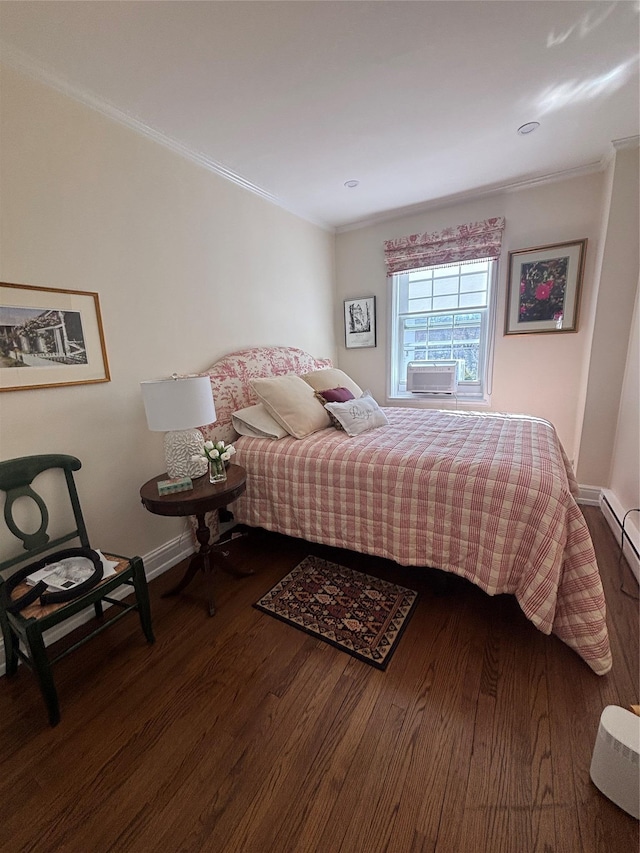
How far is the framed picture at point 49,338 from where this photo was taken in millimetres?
1445

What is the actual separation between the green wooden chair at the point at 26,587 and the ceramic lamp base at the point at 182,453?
15.6 inches

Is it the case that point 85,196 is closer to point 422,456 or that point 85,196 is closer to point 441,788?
point 422,456

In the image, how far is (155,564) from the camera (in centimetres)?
209

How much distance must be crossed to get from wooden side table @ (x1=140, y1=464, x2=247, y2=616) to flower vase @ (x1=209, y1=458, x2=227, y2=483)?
3 centimetres

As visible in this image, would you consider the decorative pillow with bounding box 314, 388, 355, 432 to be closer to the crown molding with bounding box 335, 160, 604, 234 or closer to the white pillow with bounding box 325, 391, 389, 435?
the white pillow with bounding box 325, 391, 389, 435

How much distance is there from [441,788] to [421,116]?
2.96 m

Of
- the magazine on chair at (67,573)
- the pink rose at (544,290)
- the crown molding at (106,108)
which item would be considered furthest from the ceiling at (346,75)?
the magazine on chair at (67,573)

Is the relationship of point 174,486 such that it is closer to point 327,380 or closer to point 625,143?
point 327,380

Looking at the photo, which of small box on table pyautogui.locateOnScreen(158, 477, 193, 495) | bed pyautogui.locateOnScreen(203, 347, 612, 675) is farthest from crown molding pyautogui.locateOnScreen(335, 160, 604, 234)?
small box on table pyautogui.locateOnScreen(158, 477, 193, 495)

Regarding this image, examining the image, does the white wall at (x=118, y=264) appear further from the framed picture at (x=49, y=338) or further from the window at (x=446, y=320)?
the window at (x=446, y=320)

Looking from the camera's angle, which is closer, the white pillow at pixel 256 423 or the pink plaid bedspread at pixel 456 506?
the pink plaid bedspread at pixel 456 506

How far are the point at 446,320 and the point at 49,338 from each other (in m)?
3.15

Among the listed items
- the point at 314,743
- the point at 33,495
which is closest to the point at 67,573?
the point at 33,495

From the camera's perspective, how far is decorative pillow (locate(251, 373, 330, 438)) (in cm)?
223
